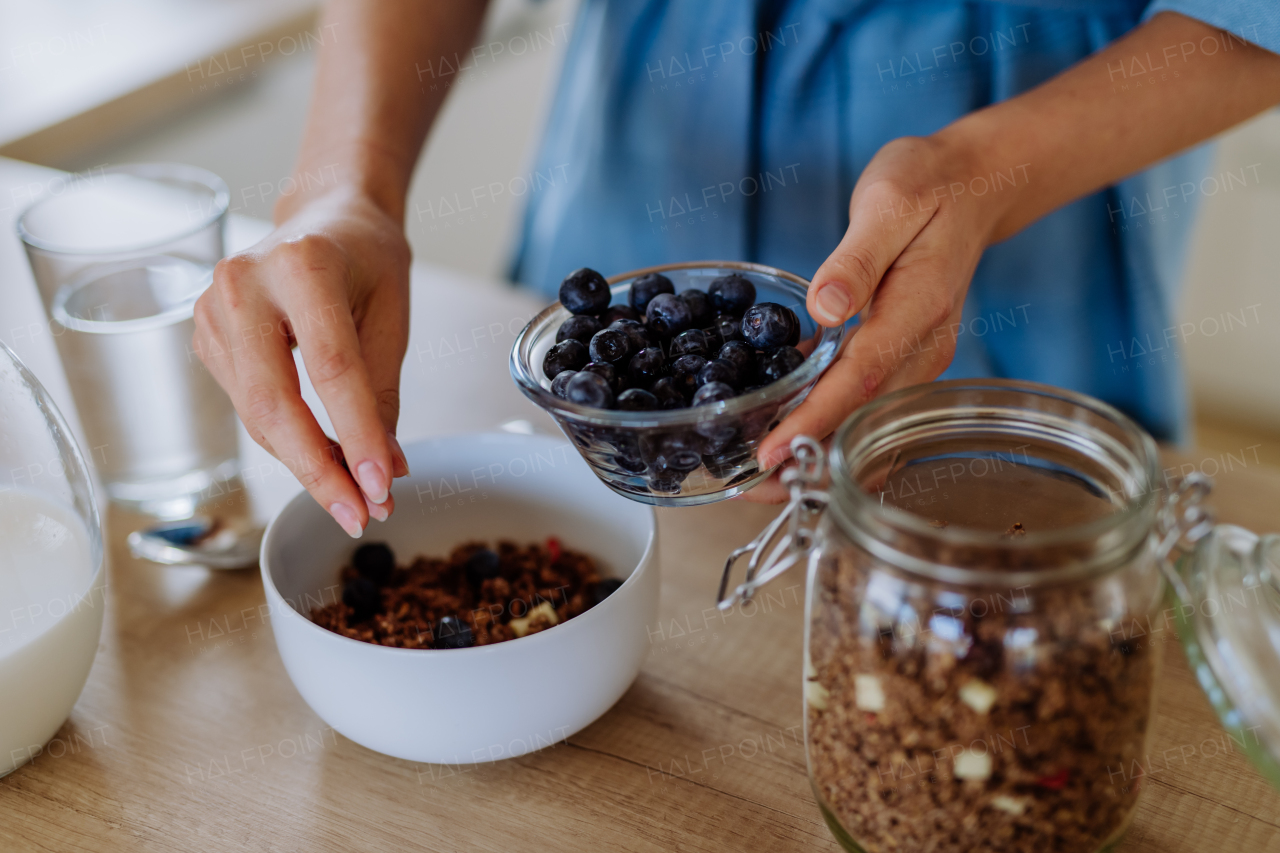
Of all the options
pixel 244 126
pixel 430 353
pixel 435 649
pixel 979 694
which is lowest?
pixel 244 126

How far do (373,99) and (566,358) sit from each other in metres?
0.51

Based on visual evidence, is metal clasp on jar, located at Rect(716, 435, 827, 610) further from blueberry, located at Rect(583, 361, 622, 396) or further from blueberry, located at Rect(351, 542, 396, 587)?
blueberry, located at Rect(351, 542, 396, 587)

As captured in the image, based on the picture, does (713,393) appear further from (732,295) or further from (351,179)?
(351,179)

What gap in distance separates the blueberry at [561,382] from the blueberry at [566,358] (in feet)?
0.05

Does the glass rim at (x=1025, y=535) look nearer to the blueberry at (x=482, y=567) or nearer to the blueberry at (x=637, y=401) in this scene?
the blueberry at (x=637, y=401)

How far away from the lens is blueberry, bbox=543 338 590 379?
2.39 ft

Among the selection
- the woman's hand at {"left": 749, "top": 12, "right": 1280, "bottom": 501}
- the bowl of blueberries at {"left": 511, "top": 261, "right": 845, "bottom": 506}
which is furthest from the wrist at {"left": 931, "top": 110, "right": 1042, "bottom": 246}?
the bowl of blueberries at {"left": 511, "top": 261, "right": 845, "bottom": 506}

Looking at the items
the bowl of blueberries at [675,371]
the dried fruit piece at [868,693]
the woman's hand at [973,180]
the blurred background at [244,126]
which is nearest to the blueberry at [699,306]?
the bowl of blueberries at [675,371]

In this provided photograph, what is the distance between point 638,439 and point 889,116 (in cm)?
71

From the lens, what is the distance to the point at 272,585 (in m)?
0.72

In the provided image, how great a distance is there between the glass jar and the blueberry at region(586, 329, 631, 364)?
0.17m

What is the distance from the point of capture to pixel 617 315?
2.58ft

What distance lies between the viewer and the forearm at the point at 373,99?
1017 millimetres

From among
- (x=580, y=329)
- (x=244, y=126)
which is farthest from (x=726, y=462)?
(x=244, y=126)
